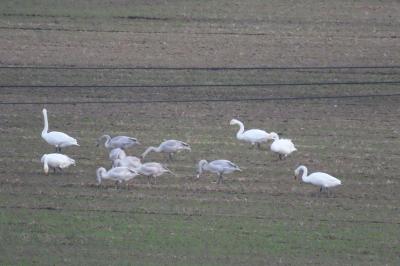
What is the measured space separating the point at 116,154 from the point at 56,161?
1079 mm

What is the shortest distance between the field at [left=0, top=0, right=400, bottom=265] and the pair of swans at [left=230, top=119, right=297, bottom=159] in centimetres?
26

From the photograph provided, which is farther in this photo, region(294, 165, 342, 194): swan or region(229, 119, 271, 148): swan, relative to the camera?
region(229, 119, 271, 148): swan

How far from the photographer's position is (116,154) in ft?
63.8

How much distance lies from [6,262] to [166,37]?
1600cm

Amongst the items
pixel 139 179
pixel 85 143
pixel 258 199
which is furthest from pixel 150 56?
pixel 258 199

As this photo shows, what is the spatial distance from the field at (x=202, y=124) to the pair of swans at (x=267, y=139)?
10.2 inches

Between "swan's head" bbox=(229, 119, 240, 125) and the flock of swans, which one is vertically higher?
"swan's head" bbox=(229, 119, 240, 125)

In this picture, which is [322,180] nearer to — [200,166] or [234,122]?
[200,166]

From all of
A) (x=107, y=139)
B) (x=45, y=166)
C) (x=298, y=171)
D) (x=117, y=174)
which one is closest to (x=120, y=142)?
(x=107, y=139)

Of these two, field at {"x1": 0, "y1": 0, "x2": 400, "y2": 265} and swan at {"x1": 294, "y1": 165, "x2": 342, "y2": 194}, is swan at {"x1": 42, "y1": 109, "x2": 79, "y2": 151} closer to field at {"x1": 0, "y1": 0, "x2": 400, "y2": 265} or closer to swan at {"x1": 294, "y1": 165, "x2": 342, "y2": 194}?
field at {"x1": 0, "y1": 0, "x2": 400, "y2": 265}

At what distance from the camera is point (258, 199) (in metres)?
17.8

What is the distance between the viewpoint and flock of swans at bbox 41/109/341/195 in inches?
718

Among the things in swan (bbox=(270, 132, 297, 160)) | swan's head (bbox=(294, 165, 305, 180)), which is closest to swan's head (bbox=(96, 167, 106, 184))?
swan's head (bbox=(294, 165, 305, 180))

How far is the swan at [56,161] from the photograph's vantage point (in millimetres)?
18812
